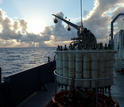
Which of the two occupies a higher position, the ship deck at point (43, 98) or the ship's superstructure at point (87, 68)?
the ship's superstructure at point (87, 68)

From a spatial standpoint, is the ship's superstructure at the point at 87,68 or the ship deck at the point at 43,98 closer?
the ship's superstructure at the point at 87,68

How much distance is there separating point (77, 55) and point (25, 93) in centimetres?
552

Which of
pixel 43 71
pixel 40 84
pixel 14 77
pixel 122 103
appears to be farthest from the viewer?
pixel 43 71

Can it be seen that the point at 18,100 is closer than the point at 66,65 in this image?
No

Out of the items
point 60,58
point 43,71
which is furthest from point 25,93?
point 60,58

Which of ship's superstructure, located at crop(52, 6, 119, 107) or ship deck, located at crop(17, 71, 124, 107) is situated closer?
ship's superstructure, located at crop(52, 6, 119, 107)

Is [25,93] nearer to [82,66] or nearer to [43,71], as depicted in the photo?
[43,71]

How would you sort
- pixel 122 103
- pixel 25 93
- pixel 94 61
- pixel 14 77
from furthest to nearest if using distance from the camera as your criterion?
pixel 25 93, pixel 122 103, pixel 14 77, pixel 94 61

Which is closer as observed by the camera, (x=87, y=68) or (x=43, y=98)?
(x=87, y=68)

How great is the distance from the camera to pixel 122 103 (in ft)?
27.0

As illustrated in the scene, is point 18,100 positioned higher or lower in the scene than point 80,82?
lower

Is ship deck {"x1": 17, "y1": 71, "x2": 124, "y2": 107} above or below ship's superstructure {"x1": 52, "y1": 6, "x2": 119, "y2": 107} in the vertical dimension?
below

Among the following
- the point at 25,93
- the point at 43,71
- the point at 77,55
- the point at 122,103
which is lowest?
the point at 122,103

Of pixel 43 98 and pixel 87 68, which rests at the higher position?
pixel 87 68
